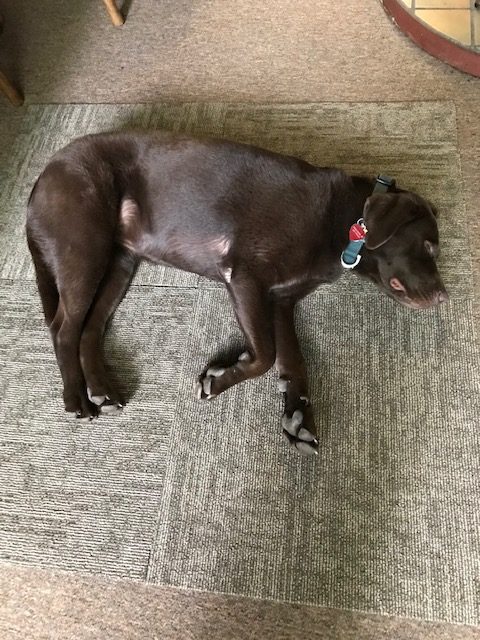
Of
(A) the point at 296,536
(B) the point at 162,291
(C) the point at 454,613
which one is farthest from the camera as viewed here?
(B) the point at 162,291

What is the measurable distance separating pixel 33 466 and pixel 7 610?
37 centimetres

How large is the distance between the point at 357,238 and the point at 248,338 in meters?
0.41

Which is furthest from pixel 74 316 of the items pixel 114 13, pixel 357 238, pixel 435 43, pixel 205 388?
pixel 435 43

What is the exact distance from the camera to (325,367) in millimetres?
1656

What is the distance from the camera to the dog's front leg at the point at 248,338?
156 centimetres

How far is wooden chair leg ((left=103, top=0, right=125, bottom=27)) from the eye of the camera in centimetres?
232

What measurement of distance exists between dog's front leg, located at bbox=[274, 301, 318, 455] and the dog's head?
1.03 ft

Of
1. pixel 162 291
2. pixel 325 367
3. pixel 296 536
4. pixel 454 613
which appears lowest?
pixel 454 613

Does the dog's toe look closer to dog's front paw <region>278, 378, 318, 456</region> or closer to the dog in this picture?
the dog

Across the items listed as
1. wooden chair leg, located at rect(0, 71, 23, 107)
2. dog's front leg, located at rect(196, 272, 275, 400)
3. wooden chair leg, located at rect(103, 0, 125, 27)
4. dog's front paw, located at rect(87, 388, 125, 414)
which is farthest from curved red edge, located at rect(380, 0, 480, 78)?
dog's front paw, located at rect(87, 388, 125, 414)

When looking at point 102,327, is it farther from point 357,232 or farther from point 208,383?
point 357,232

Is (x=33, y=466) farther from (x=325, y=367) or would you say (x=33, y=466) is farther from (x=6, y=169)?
(x=6, y=169)

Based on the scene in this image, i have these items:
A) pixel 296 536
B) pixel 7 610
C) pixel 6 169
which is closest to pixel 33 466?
pixel 7 610

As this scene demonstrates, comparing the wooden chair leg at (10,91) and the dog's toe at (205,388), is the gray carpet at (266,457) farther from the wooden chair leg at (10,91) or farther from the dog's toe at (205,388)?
the wooden chair leg at (10,91)
